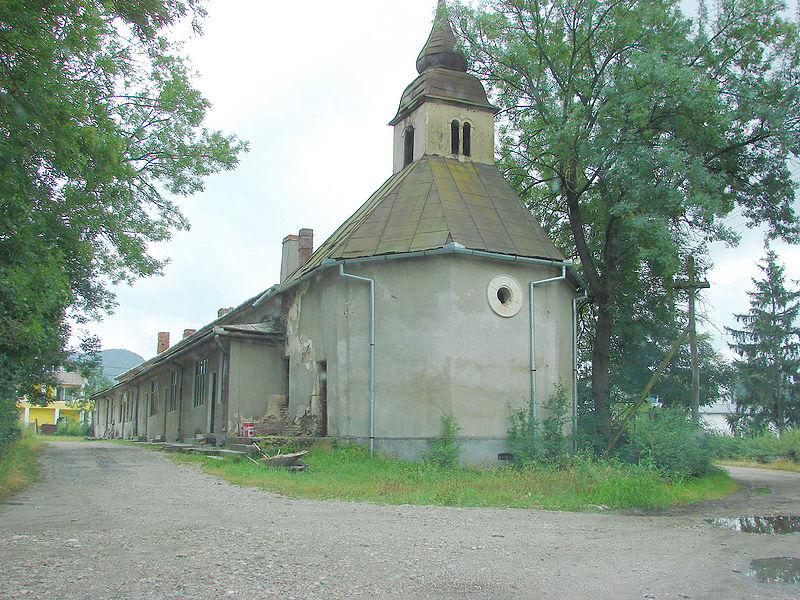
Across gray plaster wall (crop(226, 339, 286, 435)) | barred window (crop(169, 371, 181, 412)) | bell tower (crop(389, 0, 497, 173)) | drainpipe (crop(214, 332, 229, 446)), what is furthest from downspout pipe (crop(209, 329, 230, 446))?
bell tower (crop(389, 0, 497, 173))

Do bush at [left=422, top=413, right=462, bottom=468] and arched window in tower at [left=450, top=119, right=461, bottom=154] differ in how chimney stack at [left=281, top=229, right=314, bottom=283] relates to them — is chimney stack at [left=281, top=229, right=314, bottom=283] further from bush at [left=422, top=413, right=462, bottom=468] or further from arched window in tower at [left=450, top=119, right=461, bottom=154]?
bush at [left=422, top=413, right=462, bottom=468]

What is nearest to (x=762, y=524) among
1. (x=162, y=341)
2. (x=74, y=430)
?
(x=162, y=341)

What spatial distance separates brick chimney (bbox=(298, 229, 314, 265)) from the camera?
24812 millimetres

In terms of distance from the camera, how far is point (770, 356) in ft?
134

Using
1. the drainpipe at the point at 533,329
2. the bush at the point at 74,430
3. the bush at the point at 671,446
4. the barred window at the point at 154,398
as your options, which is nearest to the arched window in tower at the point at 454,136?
the drainpipe at the point at 533,329

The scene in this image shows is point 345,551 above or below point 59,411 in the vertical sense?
above

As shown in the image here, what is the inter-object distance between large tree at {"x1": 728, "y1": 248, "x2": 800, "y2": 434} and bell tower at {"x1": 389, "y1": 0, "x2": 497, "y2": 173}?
26.4 meters

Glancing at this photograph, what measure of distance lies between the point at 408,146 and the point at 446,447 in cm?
991

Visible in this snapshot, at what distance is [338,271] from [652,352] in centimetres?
1101

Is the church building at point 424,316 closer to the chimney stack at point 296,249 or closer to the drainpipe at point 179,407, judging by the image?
the chimney stack at point 296,249

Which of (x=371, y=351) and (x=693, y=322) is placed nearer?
(x=371, y=351)

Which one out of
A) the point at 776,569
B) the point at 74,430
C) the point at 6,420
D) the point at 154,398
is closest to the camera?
the point at 776,569

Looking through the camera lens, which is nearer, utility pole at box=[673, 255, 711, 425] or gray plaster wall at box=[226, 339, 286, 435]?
utility pole at box=[673, 255, 711, 425]

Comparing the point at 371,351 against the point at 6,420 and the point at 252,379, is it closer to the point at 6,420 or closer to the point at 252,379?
the point at 252,379
